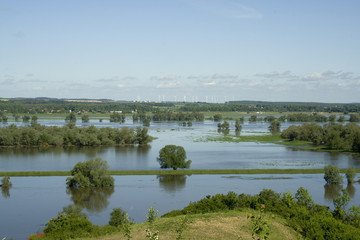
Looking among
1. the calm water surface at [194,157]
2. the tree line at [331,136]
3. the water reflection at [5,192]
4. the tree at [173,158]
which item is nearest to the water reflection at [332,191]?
the calm water surface at [194,157]

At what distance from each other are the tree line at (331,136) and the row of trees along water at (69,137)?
21649 millimetres

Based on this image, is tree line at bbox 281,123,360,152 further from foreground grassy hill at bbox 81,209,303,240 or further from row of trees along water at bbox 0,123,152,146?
foreground grassy hill at bbox 81,209,303,240

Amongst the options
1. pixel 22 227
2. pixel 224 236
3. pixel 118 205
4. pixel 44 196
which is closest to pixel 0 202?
pixel 44 196

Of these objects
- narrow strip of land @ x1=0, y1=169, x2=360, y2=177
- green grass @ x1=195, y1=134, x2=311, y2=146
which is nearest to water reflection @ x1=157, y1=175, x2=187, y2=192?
narrow strip of land @ x1=0, y1=169, x2=360, y2=177

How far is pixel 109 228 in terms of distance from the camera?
49.2 feet

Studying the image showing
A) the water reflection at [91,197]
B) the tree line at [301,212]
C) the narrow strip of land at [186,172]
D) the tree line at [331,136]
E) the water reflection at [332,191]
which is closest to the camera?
the tree line at [301,212]

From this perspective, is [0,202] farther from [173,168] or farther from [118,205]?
[173,168]

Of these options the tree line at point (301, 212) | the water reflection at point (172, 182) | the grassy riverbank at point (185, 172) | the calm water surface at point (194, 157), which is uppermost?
the tree line at point (301, 212)

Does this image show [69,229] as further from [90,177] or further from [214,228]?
[90,177]

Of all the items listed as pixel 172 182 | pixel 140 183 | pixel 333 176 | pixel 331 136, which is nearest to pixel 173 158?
pixel 172 182

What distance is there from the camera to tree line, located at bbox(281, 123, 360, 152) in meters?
48.2

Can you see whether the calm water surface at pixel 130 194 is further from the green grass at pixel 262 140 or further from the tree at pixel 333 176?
the green grass at pixel 262 140

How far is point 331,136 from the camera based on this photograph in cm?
5091

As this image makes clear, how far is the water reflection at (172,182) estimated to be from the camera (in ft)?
92.6
